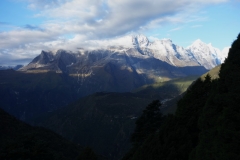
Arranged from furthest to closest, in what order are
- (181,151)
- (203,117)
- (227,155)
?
(181,151) → (203,117) → (227,155)

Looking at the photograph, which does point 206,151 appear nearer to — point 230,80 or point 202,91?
point 230,80

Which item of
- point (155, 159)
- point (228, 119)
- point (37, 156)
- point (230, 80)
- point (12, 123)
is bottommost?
point (12, 123)

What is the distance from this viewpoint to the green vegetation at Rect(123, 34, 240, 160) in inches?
481

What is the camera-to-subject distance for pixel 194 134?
56.7 feet

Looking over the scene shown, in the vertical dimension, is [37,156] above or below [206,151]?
below

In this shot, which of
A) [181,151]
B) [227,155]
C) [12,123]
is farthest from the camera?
[12,123]

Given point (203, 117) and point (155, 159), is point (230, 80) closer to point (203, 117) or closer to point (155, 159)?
point (203, 117)

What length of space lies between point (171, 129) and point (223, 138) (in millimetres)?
6094

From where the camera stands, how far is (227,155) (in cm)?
1173

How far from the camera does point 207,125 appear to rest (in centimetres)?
1423

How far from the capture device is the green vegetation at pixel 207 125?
12.2 m

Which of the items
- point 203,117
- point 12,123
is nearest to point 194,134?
point 203,117

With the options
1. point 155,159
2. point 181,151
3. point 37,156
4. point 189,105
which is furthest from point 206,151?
point 37,156

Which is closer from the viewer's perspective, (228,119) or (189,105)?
(228,119)
